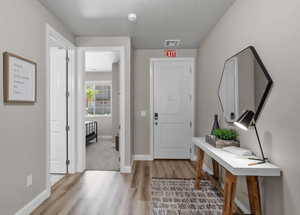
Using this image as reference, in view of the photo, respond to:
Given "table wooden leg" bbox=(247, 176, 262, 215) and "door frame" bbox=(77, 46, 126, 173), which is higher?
"door frame" bbox=(77, 46, 126, 173)

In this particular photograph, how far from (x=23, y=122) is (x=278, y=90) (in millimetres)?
2541

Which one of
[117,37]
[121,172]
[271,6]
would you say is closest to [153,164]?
[121,172]

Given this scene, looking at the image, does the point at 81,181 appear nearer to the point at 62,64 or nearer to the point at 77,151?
the point at 77,151

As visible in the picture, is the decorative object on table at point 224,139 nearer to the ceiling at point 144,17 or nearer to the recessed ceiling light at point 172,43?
the ceiling at point 144,17

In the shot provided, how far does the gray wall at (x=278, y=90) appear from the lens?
1.39 m

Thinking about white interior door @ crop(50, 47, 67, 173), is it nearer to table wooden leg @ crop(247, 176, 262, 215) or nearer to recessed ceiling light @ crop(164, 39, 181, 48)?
recessed ceiling light @ crop(164, 39, 181, 48)

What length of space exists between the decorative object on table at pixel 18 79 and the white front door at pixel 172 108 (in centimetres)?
256

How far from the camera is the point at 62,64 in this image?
3326mm

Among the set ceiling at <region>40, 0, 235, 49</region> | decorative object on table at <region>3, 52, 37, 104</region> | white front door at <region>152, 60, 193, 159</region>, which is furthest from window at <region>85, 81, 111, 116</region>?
Result: decorative object on table at <region>3, 52, 37, 104</region>

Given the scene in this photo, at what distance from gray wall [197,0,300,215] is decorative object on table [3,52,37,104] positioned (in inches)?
96.9

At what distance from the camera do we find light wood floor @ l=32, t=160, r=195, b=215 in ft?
7.12

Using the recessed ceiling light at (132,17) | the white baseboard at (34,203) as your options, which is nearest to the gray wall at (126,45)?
the recessed ceiling light at (132,17)

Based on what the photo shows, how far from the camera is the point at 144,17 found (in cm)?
273

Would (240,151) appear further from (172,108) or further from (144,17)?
(172,108)
